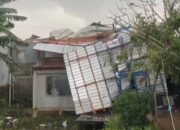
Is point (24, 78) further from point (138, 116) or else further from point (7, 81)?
point (138, 116)

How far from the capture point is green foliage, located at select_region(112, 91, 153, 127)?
550 inches

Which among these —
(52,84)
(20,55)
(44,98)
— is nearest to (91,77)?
(52,84)

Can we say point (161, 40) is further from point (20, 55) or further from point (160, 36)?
point (20, 55)

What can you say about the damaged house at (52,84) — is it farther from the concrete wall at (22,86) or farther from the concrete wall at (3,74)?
the concrete wall at (3,74)

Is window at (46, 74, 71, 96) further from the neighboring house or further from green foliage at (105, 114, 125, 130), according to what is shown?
green foliage at (105, 114, 125, 130)

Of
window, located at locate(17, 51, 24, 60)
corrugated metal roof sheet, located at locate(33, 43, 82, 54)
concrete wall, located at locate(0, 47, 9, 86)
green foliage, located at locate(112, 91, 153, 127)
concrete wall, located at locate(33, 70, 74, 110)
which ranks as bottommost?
green foliage, located at locate(112, 91, 153, 127)

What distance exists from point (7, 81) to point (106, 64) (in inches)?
406

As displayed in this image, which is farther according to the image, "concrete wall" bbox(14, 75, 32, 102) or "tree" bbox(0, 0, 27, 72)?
"concrete wall" bbox(14, 75, 32, 102)

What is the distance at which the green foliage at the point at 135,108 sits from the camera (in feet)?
45.8

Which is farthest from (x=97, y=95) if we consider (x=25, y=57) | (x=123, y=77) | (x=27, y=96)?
(x=25, y=57)

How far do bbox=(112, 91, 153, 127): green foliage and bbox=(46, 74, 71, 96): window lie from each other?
629 cm

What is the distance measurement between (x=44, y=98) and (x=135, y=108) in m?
7.90

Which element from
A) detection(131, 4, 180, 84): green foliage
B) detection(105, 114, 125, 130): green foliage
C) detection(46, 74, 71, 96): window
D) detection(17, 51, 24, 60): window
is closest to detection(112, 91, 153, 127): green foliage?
detection(105, 114, 125, 130): green foliage

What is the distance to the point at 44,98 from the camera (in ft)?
67.1
